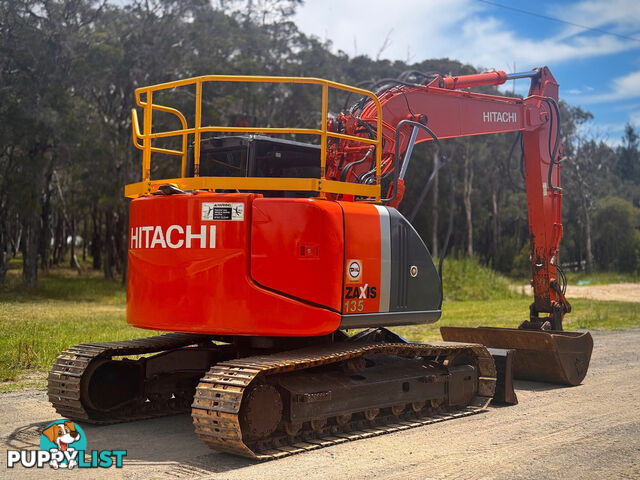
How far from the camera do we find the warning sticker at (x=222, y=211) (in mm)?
6941

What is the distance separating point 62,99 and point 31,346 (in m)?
19.3

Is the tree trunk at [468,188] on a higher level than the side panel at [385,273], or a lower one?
higher

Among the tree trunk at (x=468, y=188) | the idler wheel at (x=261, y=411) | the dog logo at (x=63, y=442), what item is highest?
the tree trunk at (x=468, y=188)

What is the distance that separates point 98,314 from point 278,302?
15.4 m

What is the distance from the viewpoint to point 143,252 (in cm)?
745

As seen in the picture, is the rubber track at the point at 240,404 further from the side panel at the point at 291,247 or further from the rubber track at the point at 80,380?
the rubber track at the point at 80,380

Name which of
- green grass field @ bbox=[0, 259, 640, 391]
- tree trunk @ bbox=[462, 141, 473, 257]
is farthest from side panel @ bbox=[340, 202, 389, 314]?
tree trunk @ bbox=[462, 141, 473, 257]

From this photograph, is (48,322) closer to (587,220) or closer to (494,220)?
(494,220)

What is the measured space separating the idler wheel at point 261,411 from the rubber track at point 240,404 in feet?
0.45

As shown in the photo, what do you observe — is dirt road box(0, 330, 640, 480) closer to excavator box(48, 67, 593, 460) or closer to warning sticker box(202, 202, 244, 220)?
excavator box(48, 67, 593, 460)

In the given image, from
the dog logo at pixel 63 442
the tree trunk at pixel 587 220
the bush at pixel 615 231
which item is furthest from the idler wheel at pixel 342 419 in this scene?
the bush at pixel 615 231

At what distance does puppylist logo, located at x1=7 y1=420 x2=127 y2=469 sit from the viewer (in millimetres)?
6324

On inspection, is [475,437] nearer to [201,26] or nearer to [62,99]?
[62,99]

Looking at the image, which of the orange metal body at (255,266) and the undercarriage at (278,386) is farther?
the orange metal body at (255,266)
